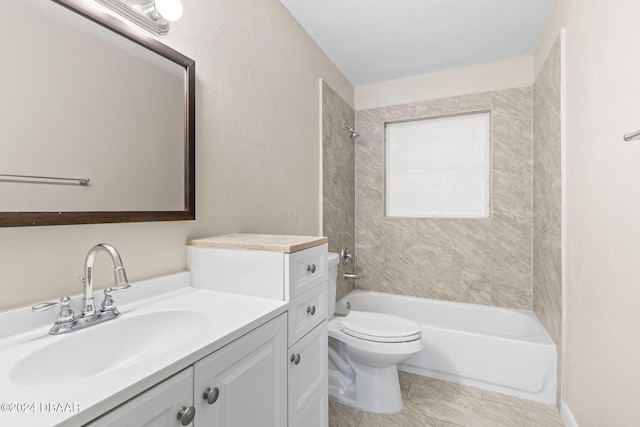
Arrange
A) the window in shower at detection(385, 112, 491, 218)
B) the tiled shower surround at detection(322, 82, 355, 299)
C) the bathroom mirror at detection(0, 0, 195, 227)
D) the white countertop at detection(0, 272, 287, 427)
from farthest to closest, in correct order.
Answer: the window in shower at detection(385, 112, 491, 218) → the tiled shower surround at detection(322, 82, 355, 299) → the bathroom mirror at detection(0, 0, 195, 227) → the white countertop at detection(0, 272, 287, 427)

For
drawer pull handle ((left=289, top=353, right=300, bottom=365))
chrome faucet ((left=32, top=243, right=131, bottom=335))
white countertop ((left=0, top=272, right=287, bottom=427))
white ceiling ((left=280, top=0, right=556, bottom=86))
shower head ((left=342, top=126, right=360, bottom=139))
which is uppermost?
white ceiling ((left=280, top=0, right=556, bottom=86))

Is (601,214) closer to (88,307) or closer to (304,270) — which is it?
(304,270)

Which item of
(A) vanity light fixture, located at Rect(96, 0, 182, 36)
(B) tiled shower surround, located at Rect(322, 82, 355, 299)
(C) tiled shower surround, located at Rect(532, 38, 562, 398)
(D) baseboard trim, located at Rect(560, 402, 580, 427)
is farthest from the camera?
(B) tiled shower surround, located at Rect(322, 82, 355, 299)

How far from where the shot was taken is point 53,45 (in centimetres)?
83

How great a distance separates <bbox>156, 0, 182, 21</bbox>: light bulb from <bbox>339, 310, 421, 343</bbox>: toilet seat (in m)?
1.71

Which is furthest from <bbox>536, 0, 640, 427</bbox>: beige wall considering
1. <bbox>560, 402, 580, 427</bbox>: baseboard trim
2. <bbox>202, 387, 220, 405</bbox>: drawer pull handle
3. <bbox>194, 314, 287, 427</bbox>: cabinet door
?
<bbox>202, 387, 220, 405</bbox>: drawer pull handle

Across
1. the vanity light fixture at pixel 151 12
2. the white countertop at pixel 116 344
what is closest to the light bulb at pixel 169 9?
the vanity light fixture at pixel 151 12

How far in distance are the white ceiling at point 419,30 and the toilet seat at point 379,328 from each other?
196 centimetres

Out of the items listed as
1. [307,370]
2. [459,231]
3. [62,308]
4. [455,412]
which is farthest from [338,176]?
[62,308]

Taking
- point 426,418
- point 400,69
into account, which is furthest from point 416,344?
point 400,69

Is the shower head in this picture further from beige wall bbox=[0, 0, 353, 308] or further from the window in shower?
beige wall bbox=[0, 0, 353, 308]

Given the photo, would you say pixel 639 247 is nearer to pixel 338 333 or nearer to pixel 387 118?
pixel 338 333

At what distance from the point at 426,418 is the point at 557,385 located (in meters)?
0.82

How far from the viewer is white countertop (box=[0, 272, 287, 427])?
1.53 ft
